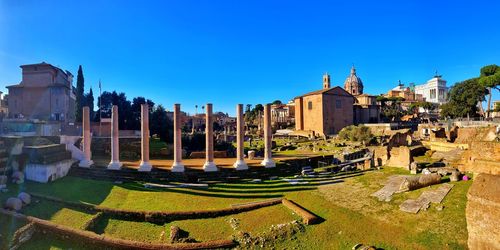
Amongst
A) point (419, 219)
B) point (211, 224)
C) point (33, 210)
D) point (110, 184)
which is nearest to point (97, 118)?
point (110, 184)

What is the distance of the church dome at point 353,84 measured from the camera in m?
98.4

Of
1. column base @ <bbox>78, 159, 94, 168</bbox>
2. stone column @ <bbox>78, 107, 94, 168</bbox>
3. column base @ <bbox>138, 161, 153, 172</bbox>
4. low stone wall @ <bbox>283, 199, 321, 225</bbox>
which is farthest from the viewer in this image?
stone column @ <bbox>78, 107, 94, 168</bbox>

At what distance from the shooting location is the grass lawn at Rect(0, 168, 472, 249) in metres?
11.0

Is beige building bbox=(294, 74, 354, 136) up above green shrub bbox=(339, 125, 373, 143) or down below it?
above

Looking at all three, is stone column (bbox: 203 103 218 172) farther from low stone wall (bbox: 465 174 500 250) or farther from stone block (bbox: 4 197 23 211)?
low stone wall (bbox: 465 174 500 250)

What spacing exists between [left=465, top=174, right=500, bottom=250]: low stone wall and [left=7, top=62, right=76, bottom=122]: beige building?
150 feet

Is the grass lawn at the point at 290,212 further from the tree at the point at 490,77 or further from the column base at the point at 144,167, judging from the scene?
the tree at the point at 490,77

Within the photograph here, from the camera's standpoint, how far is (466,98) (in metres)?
53.4

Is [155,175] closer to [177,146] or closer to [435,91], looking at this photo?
[177,146]

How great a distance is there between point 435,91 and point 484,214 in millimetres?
113521

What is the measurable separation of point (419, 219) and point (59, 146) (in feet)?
70.1

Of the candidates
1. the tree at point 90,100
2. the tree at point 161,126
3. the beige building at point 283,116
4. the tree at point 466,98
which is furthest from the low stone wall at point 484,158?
the beige building at point 283,116

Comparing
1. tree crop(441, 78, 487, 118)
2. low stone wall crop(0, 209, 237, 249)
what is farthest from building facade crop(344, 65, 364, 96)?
low stone wall crop(0, 209, 237, 249)

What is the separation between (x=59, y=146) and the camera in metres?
19.9
